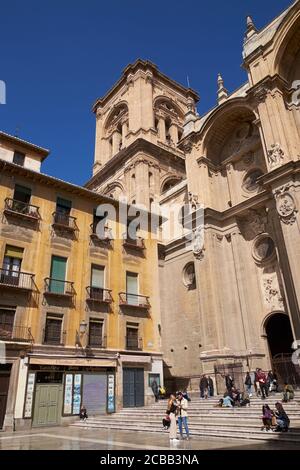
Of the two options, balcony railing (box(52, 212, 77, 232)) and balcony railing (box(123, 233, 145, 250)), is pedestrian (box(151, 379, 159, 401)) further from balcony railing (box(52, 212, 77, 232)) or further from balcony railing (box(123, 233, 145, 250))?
balcony railing (box(52, 212, 77, 232))

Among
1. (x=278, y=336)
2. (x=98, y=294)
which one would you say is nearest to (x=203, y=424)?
(x=98, y=294)

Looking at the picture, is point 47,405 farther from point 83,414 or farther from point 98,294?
point 98,294

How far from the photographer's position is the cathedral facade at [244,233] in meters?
19.8

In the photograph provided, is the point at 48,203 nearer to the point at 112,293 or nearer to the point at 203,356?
the point at 112,293

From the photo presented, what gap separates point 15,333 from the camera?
16359 millimetres

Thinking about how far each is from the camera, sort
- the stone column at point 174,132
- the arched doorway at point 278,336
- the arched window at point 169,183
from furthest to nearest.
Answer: the stone column at point 174,132, the arched window at point 169,183, the arched doorway at point 278,336

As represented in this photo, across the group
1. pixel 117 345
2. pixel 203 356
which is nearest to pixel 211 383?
pixel 203 356

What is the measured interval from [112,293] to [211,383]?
25.0 feet

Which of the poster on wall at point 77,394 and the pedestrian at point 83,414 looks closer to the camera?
the pedestrian at point 83,414

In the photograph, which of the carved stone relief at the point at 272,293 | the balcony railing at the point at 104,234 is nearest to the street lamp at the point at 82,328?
the balcony railing at the point at 104,234

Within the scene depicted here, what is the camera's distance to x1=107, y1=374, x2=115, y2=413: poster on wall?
18516 mm

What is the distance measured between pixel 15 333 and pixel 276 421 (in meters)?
11.8

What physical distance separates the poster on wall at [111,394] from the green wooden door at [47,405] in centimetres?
282

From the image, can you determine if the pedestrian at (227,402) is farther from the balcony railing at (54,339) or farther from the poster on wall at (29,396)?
the poster on wall at (29,396)
